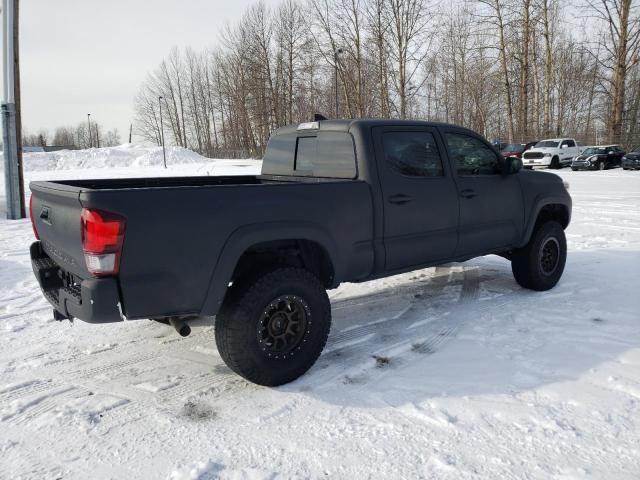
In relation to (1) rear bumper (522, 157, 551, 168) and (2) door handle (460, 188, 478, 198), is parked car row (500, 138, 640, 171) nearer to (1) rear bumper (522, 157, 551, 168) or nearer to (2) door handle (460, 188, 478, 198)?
(1) rear bumper (522, 157, 551, 168)

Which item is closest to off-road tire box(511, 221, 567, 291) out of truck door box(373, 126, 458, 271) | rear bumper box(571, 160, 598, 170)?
truck door box(373, 126, 458, 271)

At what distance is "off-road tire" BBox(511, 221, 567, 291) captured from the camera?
5.46 metres

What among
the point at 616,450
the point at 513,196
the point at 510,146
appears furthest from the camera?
the point at 510,146

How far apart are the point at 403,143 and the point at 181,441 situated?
9.65ft

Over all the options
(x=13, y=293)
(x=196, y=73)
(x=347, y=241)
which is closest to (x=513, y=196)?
(x=347, y=241)

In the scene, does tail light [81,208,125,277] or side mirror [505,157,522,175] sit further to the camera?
side mirror [505,157,522,175]

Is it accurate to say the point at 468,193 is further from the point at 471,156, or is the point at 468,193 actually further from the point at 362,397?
the point at 362,397

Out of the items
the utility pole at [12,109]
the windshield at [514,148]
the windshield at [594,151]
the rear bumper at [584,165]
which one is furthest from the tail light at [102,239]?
the windshield at [514,148]

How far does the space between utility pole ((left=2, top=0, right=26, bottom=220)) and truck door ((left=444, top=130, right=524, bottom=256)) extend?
1074 centimetres

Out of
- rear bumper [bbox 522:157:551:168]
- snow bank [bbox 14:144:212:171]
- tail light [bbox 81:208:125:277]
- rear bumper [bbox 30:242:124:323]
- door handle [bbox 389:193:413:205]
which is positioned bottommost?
rear bumper [bbox 30:242:124:323]

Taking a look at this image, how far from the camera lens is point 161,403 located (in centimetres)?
328

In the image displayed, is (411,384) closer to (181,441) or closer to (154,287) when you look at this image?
(181,441)

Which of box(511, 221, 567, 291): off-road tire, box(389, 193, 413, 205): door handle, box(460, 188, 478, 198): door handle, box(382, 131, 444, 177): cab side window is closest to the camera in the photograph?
box(389, 193, 413, 205): door handle

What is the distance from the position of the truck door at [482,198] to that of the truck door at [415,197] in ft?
0.54
